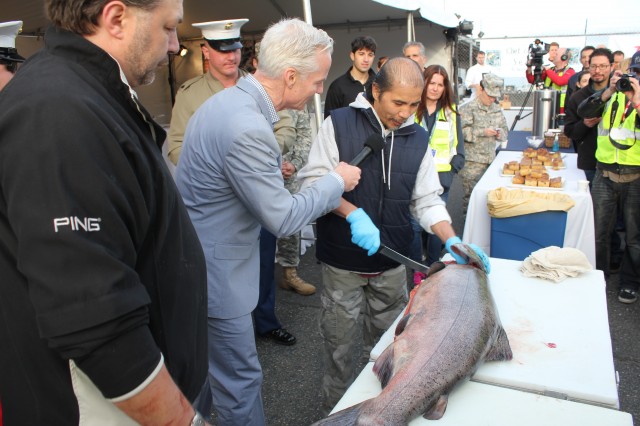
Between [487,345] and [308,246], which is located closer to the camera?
[487,345]

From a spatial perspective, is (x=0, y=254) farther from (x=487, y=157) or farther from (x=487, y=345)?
(x=487, y=157)

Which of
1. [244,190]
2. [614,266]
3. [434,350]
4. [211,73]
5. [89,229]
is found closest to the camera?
[89,229]

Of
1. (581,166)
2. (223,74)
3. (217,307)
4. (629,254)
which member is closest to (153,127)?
(217,307)

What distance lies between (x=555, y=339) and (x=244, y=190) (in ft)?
4.62

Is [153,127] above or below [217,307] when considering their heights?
above

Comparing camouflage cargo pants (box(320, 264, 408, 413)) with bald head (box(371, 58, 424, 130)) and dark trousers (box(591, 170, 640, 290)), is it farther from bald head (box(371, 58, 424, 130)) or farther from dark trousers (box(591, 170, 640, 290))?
dark trousers (box(591, 170, 640, 290))

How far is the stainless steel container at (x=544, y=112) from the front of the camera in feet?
26.4

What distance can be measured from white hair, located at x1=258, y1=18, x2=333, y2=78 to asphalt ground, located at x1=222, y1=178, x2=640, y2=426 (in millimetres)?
1683

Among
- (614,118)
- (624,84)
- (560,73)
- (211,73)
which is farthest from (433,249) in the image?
(560,73)

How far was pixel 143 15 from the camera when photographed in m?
1.13

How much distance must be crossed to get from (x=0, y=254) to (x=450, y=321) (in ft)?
4.67

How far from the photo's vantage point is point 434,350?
5.48 feet

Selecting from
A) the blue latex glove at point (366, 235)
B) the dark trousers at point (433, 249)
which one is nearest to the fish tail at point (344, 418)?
the blue latex glove at point (366, 235)

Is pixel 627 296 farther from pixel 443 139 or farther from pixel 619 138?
pixel 443 139
